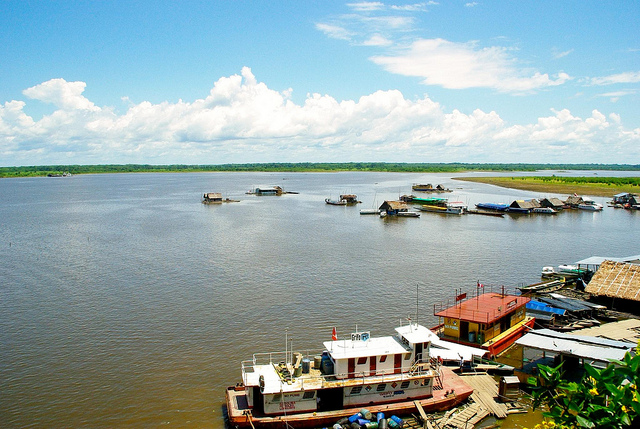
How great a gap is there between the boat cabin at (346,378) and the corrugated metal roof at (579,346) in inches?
260

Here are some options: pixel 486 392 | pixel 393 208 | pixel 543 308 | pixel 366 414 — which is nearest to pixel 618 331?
pixel 543 308

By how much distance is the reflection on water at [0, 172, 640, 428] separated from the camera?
26.5 metres

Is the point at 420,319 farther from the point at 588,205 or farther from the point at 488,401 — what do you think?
the point at 588,205

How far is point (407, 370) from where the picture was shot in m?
24.5

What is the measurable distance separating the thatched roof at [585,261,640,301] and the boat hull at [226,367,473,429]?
804 inches

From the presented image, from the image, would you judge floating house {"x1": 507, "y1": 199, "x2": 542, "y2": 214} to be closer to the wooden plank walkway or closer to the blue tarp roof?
the blue tarp roof

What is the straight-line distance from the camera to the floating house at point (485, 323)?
30562 millimetres

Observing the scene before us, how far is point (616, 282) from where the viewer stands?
39250 mm

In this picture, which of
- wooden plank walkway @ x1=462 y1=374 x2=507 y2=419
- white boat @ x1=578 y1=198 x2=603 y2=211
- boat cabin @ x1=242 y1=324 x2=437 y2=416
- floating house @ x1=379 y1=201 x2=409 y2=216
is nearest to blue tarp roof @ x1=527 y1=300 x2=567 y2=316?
wooden plank walkway @ x1=462 y1=374 x2=507 y2=419

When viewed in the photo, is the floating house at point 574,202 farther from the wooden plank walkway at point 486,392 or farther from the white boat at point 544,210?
the wooden plank walkway at point 486,392

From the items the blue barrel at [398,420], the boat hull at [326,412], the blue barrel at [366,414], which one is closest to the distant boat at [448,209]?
the boat hull at [326,412]

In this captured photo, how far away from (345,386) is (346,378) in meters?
0.65

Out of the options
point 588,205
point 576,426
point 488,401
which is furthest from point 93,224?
point 588,205

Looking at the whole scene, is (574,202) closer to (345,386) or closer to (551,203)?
(551,203)
